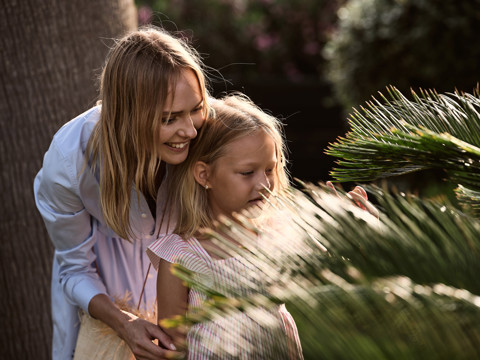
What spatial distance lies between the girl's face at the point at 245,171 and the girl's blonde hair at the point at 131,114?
198 mm

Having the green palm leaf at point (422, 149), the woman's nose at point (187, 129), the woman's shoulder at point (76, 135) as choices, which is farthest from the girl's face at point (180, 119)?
the green palm leaf at point (422, 149)

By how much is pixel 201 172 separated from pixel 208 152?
0.07 metres

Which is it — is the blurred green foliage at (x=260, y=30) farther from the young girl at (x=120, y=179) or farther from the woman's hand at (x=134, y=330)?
the woman's hand at (x=134, y=330)

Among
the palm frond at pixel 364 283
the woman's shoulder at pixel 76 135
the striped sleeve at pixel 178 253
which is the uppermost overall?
the palm frond at pixel 364 283

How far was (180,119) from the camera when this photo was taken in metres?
2.24

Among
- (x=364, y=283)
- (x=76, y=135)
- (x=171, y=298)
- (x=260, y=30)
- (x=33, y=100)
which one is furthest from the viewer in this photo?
(x=260, y=30)

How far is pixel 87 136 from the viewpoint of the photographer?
2461 millimetres

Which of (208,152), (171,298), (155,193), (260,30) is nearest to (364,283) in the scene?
(171,298)

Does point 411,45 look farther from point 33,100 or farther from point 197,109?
point 197,109

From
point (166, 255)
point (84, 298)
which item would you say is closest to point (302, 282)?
point (166, 255)

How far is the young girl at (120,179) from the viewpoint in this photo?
222 centimetres

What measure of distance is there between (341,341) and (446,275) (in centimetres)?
25

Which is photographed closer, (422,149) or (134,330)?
(422,149)

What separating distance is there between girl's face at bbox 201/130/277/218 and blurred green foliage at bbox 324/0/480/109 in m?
3.98
